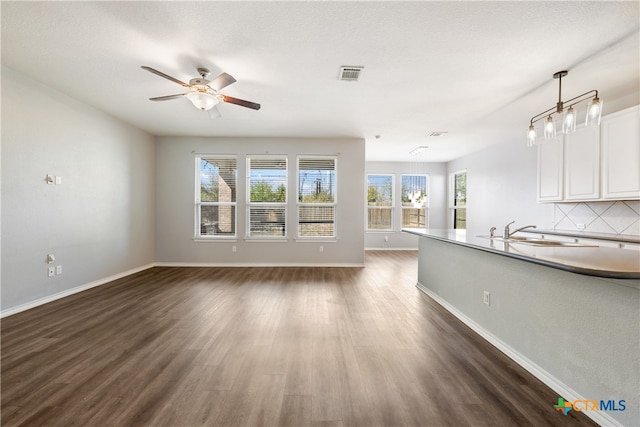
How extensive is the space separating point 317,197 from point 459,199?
15.5ft

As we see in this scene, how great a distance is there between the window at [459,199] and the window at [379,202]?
191 centimetres

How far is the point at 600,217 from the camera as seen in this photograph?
13.4ft

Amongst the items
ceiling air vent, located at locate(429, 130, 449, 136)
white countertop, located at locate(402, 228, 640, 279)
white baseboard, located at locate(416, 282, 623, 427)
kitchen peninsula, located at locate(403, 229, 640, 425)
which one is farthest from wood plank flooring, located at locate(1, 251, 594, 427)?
ceiling air vent, located at locate(429, 130, 449, 136)

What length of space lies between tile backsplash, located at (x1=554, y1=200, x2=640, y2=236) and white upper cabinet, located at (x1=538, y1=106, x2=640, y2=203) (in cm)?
47

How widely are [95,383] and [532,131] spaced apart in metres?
4.63

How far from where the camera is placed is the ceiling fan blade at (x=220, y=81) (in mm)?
2658

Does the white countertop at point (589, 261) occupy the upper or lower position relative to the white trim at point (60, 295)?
upper

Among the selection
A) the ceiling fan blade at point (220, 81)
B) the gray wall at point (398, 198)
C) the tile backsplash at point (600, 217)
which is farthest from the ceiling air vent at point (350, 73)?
the gray wall at point (398, 198)

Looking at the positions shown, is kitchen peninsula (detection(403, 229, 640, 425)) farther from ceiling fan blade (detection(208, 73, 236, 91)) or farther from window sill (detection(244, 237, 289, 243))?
window sill (detection(244, 237, 289, 243))

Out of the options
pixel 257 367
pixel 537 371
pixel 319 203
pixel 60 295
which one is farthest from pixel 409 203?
pixel 60 295

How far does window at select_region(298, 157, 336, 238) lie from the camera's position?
6.06 m

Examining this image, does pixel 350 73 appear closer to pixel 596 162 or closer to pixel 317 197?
pixel 317 197

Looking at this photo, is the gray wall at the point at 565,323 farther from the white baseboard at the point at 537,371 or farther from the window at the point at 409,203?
the window at the point at 409,203

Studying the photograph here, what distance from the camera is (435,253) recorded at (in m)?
3.83
